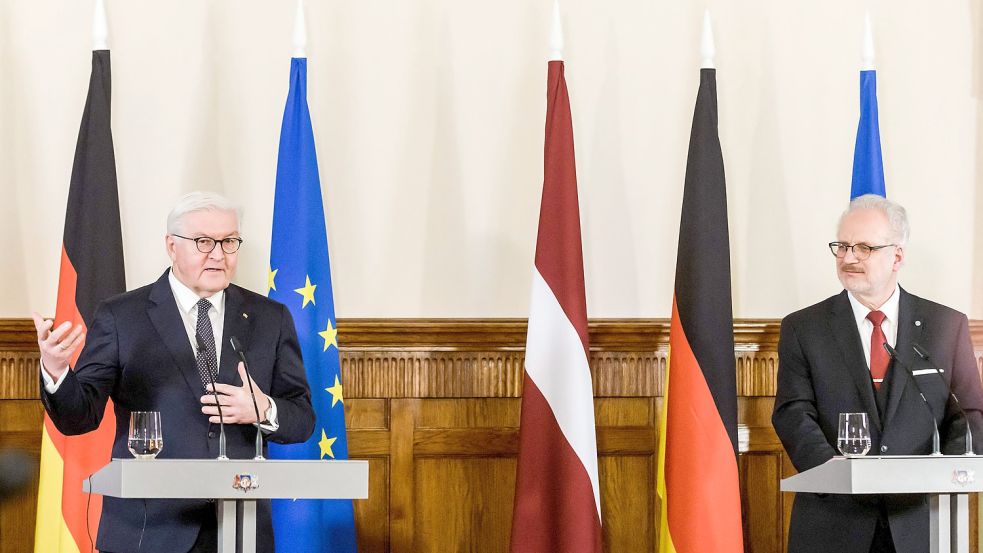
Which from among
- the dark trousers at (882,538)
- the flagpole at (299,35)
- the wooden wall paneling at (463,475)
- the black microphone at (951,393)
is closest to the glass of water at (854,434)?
the black microphone at (951,393)

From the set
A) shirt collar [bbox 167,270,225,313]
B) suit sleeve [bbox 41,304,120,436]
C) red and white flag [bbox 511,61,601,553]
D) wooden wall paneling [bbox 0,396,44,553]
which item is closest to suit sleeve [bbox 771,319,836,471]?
red and white flag [bbox 511,61,601,553]

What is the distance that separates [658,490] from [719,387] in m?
0.47

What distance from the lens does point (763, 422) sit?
15.0ft

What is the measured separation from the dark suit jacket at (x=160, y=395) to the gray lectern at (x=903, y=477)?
4.19ft

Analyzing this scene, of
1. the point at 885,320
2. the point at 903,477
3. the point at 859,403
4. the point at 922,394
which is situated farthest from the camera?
the point at 885,320

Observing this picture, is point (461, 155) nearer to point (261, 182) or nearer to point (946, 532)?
point (261, 182)

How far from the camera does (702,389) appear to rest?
4.05m

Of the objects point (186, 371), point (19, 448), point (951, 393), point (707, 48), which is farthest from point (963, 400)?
point (19, 448)

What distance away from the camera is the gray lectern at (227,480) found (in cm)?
243

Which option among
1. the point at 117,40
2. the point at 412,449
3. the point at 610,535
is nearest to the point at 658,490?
the point at 610,535

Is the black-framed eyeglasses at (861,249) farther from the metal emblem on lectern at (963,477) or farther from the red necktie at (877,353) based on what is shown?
the metal emblem on lectern at (963,477)

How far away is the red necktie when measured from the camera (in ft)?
10.9

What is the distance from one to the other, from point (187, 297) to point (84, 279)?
1.09m

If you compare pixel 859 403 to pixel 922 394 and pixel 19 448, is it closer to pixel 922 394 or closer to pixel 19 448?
pixel 922 394
